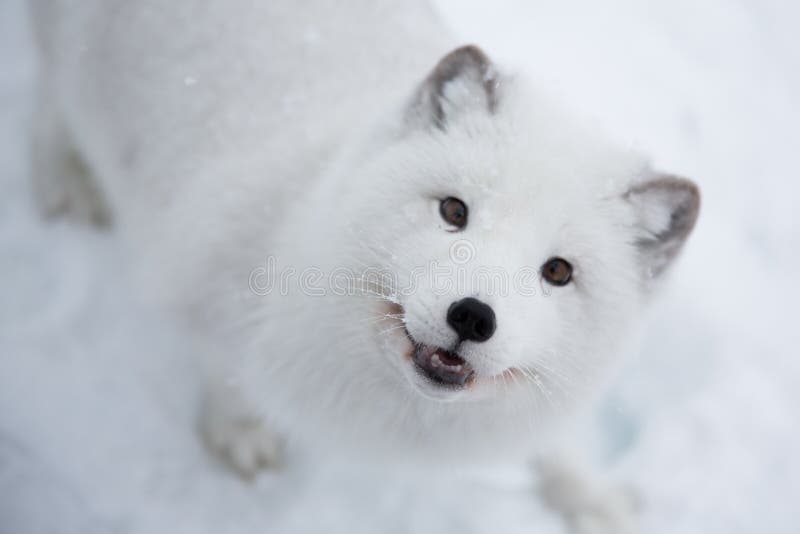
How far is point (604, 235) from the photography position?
1467 millimetres

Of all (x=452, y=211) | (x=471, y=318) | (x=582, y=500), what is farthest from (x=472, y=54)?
(x=582, y=500)

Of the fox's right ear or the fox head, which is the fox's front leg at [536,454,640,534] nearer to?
the fox head

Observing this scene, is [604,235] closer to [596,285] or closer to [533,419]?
[596,285]

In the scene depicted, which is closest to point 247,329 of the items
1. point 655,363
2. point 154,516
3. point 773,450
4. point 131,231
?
point 131,231

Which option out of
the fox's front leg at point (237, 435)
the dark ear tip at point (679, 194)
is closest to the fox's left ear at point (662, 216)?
the dark ear tip at point (679, 194)

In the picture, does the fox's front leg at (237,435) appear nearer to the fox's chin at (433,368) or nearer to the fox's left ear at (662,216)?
the fox's chin at (433,368)

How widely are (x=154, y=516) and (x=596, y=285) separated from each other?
77.2 inches

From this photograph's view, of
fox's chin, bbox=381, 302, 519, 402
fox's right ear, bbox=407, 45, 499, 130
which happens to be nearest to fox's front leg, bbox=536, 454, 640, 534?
fox's chin, bbox=381, 302, 519, 402

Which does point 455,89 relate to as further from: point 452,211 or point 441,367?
point 441,367

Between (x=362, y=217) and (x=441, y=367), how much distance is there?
1.36ft

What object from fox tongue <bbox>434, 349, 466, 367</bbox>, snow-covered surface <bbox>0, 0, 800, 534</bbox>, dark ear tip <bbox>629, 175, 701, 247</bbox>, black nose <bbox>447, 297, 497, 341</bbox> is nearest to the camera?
black nose <bbox>447, 297, 497, 341</bbox>

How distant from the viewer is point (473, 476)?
8.36ft

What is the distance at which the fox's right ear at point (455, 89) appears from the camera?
60.4 inches

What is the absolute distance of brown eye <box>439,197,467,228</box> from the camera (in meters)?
1.41
